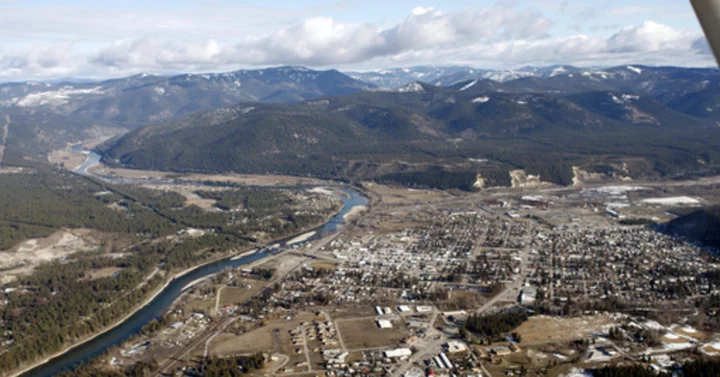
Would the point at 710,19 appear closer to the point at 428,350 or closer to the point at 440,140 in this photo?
the point at 428,350

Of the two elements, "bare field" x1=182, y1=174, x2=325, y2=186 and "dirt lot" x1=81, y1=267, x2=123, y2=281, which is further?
"bare field" x1=182, y1=174, x2=325, y2=186

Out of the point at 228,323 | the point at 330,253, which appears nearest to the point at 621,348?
the point at 228,323

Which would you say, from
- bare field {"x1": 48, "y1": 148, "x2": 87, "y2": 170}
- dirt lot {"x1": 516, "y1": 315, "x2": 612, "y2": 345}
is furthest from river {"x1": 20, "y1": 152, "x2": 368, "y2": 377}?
bare field {"x1": 48, "y1": 148, "x2": 87, "y2": 170}

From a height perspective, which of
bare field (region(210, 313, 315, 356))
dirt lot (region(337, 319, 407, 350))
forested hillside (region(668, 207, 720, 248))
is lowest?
forested hillside (region(668, 207, 720, 248))

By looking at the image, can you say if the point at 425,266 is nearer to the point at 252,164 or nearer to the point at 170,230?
the point at 170,230

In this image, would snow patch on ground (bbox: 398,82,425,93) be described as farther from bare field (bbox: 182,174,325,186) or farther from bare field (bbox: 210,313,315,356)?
bare field (bbox: 210,313,315,356)

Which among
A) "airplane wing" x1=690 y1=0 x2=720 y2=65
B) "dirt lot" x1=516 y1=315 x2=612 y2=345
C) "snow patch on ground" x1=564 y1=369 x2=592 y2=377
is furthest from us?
"dirt lot" x1=516 y1=315 x2=612 y2=345
